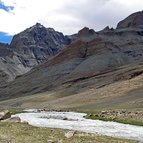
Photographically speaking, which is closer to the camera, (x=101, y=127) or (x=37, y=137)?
(x=37, y=137)

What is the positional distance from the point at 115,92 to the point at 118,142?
464 ft

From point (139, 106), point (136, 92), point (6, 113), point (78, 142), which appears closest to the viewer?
point (78, 142)

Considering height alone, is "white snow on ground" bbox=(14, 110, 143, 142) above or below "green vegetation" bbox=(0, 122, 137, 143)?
below

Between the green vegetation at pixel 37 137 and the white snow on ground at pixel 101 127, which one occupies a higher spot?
the green vegetation at pixel 37 137

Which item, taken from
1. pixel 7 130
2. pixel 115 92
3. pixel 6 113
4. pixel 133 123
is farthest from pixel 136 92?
pixel 7 130

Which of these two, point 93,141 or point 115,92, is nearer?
point 93,141

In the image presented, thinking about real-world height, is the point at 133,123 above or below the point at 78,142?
below

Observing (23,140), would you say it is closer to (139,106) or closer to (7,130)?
(7,130)

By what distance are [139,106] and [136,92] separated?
42314mm

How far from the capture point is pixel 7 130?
1606 inches

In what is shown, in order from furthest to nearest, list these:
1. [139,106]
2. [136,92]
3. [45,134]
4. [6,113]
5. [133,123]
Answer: [136,92]
[139,106]
[133,123]
[6,113]
[45,134]

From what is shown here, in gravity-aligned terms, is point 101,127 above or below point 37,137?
below

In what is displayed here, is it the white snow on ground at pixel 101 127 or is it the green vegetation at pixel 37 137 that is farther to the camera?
the white snow on ground at pixel 101 127

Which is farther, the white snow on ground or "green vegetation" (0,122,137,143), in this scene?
the white snow on ground
